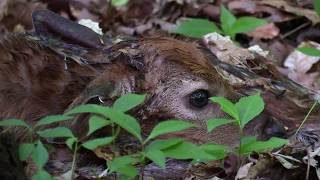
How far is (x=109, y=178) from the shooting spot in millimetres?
4496

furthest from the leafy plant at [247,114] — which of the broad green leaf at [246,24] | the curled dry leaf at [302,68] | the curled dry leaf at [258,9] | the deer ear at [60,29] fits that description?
the curled dry leaf at [258,9]

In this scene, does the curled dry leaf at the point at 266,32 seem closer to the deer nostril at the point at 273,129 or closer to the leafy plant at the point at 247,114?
the deer nostril at the point at 273,129

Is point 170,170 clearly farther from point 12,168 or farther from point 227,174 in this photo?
point 12,168

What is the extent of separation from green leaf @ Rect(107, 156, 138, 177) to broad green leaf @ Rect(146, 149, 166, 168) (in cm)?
13

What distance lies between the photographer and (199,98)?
526 cm

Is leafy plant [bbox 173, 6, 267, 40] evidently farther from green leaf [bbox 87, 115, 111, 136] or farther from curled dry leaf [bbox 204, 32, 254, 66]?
green leaf [bbox 87, 115, 111, 136]

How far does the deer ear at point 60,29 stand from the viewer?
5707 mm

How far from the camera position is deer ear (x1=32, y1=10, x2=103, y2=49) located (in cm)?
571

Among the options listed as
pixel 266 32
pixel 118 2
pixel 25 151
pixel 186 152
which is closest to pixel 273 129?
pixel 186 152

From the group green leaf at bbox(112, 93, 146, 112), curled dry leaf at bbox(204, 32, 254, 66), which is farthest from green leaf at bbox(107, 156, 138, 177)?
curled dry leaf at bbox(204, 32, 254, 66)

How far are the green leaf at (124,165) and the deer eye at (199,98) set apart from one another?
1428 mm

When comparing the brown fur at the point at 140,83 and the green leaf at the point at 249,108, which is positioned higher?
the brown fur at the point at 140,83

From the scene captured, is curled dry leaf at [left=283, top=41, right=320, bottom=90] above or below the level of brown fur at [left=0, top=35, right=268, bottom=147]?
above

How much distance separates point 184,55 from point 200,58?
0.39 ft
